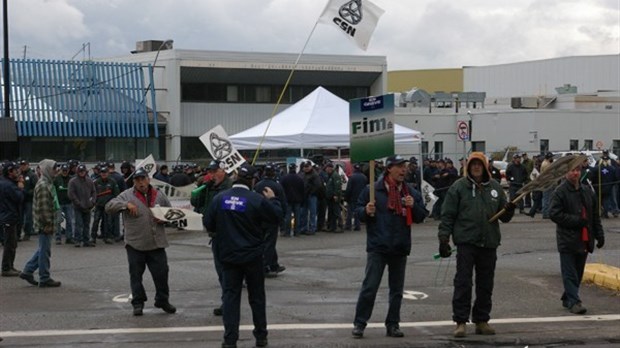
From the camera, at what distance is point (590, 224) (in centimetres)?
1159

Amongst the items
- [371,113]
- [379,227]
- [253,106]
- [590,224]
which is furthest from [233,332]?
[253,106]

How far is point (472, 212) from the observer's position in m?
10.2

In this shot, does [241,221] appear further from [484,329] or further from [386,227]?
[484,329]

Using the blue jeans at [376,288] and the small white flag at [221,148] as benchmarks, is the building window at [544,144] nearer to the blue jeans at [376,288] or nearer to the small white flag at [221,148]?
the small white flag at [221,148]

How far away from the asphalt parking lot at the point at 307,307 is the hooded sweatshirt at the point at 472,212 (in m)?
1.03

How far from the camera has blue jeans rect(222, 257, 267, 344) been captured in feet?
31.5

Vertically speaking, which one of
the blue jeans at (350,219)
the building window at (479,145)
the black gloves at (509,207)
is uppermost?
the building window at (479,145)

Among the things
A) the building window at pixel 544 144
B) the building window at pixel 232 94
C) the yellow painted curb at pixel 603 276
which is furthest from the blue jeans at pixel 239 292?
the building window at pixel 232 94

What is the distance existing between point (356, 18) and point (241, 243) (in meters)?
6.62

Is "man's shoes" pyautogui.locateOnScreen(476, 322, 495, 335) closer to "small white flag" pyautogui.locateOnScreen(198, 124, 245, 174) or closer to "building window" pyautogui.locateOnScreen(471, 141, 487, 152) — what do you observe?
"small white flag" pyautogui.locateOnScreen(198, 124, 245, 174)

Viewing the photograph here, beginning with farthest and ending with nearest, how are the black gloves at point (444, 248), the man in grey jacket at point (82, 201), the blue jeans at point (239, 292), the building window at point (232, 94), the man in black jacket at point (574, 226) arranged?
the building window at point (232, 94) → the man in grey jacket at point (82, 201) → the man in black jacket at point (574, 226) → the black gloves at point (444, 248) → the blue jeans at point (239, 292)

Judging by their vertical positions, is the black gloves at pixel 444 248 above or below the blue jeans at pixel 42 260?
above

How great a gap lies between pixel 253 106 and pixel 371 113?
38978mm

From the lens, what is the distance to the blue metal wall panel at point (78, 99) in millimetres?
43344
